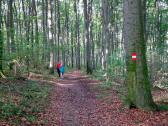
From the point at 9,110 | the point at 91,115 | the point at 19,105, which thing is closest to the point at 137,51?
the point at 91,115

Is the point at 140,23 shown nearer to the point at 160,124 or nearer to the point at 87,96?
the point at 160,124

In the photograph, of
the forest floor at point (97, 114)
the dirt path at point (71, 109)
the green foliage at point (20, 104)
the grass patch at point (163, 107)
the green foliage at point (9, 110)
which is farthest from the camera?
the grass patch at point (163, 107)

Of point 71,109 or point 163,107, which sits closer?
point 163,107

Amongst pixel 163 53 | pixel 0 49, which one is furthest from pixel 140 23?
pixel 163 53

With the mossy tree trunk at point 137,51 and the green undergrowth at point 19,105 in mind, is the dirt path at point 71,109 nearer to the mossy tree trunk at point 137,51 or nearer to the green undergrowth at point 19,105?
the green undergrowth at point 19,105

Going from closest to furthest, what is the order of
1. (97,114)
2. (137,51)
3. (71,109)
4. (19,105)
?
(19,105)
(137,51)
(97,114)
(71,109)

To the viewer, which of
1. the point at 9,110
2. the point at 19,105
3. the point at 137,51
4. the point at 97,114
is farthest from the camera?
the point at 97,114

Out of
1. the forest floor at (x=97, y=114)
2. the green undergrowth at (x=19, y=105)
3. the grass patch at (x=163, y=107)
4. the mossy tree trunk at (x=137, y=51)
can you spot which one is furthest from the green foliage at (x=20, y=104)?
the grass patch at (x=163, y=107)

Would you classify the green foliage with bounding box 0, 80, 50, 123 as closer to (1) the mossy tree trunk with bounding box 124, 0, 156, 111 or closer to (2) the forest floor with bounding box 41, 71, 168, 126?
(2) the forest floor with bounding box 41, 71, 168, 126

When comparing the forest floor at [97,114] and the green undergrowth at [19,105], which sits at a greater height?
the green undergrowth at [19,105]

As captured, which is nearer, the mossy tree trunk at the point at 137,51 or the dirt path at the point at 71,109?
the dirt path at the point at 71,109

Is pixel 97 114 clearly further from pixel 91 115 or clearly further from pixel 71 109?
pixel 71 109

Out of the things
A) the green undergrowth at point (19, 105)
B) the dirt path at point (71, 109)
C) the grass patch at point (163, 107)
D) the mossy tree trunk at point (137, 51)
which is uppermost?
the mossy tree trunk at point (137, 51)

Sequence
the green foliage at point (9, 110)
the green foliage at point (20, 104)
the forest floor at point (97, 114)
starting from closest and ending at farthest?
the green foliage at point (9, 110) → the green foliage at point (20, 104) → the forest floor at point (97, 114)
